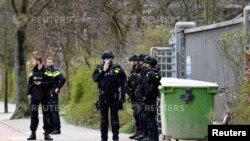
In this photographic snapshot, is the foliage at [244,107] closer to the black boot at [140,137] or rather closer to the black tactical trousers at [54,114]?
the black boot at [140,137]

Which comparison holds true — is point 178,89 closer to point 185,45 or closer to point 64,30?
point 185,45

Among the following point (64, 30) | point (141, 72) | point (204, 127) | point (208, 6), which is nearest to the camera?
point (204, 127)

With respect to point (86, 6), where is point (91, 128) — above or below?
below

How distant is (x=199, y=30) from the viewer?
15.9 meters

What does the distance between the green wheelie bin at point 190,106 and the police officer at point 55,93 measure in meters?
3.69

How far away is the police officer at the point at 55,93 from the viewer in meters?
15.0

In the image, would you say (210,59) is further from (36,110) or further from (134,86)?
(36,110)

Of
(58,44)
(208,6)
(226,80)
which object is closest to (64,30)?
(58,44)

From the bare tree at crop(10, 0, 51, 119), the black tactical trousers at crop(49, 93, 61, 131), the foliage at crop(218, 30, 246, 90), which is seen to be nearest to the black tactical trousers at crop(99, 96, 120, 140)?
the foliage at crop(218, 30, 246, 90)

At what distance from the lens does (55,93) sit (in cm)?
1550

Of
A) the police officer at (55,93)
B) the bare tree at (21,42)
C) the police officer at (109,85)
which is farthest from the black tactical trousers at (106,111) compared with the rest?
the bare tree at (21,42)

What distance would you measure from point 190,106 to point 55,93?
15.2 ft

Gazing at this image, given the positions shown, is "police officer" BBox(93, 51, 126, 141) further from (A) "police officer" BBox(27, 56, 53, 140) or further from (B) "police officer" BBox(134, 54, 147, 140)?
(A) "police officer" BBox(27, 56, 53, 140)

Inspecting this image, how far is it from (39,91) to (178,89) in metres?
3.49
